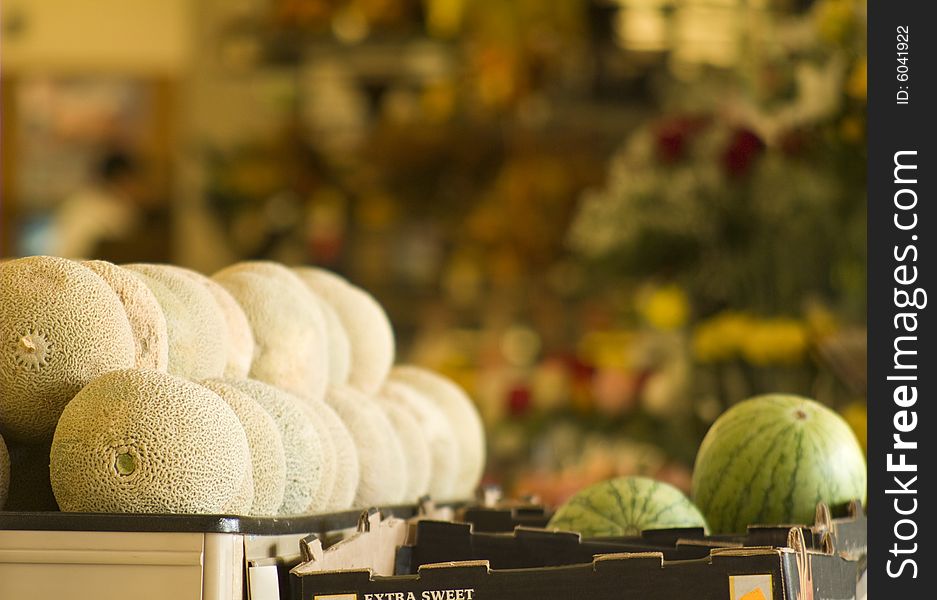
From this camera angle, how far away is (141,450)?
939 millimetres

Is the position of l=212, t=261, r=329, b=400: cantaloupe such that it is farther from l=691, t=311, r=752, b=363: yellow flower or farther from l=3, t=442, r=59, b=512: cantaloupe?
l=691, t=311, r=752, b=363: yellow flower

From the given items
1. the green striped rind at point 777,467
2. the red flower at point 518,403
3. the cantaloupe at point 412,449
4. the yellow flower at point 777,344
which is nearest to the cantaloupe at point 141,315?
the cantaloupe at point 412,449

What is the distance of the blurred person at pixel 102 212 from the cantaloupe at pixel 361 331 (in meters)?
4.83

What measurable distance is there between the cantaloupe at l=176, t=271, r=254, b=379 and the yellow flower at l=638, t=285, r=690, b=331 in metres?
2.37

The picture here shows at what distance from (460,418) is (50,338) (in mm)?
794

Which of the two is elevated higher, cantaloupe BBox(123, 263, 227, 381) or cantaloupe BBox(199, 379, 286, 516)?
cantaloupe BBox(123, 263, 227, 381)

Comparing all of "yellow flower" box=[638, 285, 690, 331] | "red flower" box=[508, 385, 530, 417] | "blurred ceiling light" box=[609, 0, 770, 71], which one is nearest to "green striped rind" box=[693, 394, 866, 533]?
"yellow flower" box=[638, 285, 690, 331]

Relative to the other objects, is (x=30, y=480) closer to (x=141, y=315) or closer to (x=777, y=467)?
(x=141, y=315)

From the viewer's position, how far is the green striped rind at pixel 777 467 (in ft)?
4.38

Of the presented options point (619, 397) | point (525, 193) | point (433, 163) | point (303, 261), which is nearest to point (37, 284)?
point (619, 397)

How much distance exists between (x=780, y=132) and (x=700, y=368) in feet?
2.20

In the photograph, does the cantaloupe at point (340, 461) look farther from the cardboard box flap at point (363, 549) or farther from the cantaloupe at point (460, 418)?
the cantaloupe at point (460, 418)

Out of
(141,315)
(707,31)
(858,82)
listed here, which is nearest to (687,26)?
(707,31)

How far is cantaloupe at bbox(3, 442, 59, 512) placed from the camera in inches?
41.7
